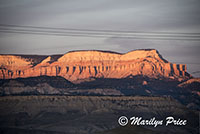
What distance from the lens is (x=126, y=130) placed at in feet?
509

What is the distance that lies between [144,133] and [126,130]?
5852 mm

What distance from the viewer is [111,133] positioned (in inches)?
6093

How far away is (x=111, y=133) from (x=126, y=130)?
16.1 ft

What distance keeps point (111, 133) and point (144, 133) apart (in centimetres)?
1058

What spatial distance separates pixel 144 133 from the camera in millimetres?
155500
